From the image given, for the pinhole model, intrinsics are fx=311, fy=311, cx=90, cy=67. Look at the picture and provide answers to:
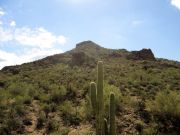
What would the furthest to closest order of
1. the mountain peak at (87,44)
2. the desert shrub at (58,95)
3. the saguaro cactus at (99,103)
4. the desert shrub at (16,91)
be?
1. the mountain peak at (87,44)
2. the desert shrub at (16,91)
3. the desert shrub at (58,95)
4. the saguaro cactus at (99,103)

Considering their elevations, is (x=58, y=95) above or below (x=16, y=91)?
below

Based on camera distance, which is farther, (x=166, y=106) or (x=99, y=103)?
(x=166, y=106)

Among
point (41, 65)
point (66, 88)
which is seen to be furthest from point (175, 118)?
point (41, 65)

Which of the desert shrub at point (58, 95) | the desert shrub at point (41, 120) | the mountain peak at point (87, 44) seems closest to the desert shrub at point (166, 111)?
the desert shrub at point (41, 120)

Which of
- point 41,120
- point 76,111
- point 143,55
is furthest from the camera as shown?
point 143,55

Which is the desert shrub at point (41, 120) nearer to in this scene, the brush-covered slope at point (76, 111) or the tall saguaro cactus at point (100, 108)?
the brush-covered slope at point (76, 111)

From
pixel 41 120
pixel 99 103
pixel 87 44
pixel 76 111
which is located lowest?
pixel 41 120

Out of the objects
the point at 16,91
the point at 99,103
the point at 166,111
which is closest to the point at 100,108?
the point at 99,103

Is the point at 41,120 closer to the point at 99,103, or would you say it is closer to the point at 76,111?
the point at 76,111

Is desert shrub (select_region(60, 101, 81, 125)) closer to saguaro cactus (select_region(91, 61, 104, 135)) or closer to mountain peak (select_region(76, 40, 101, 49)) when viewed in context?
saguaro cactus (select_region(91, 61, 104, 135))

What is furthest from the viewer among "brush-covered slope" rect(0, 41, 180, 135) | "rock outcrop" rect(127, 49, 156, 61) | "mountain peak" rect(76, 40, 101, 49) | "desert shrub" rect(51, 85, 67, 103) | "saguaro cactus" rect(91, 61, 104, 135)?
"mountain peak" rect(76, 40, 101, 49)

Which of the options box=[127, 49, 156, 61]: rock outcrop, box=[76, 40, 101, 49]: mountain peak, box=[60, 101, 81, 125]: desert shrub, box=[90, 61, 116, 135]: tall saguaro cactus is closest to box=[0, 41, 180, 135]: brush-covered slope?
box=[60, 101, 81, 125]: desert shrub

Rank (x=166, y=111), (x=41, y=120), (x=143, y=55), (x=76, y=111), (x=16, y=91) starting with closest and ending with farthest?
(x=166, y=111), (x=41, y=120), (x=76, y=111), (x=16, y=91), (x=143, y=55)

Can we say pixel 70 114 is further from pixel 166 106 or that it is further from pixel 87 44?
pixel 87 44
